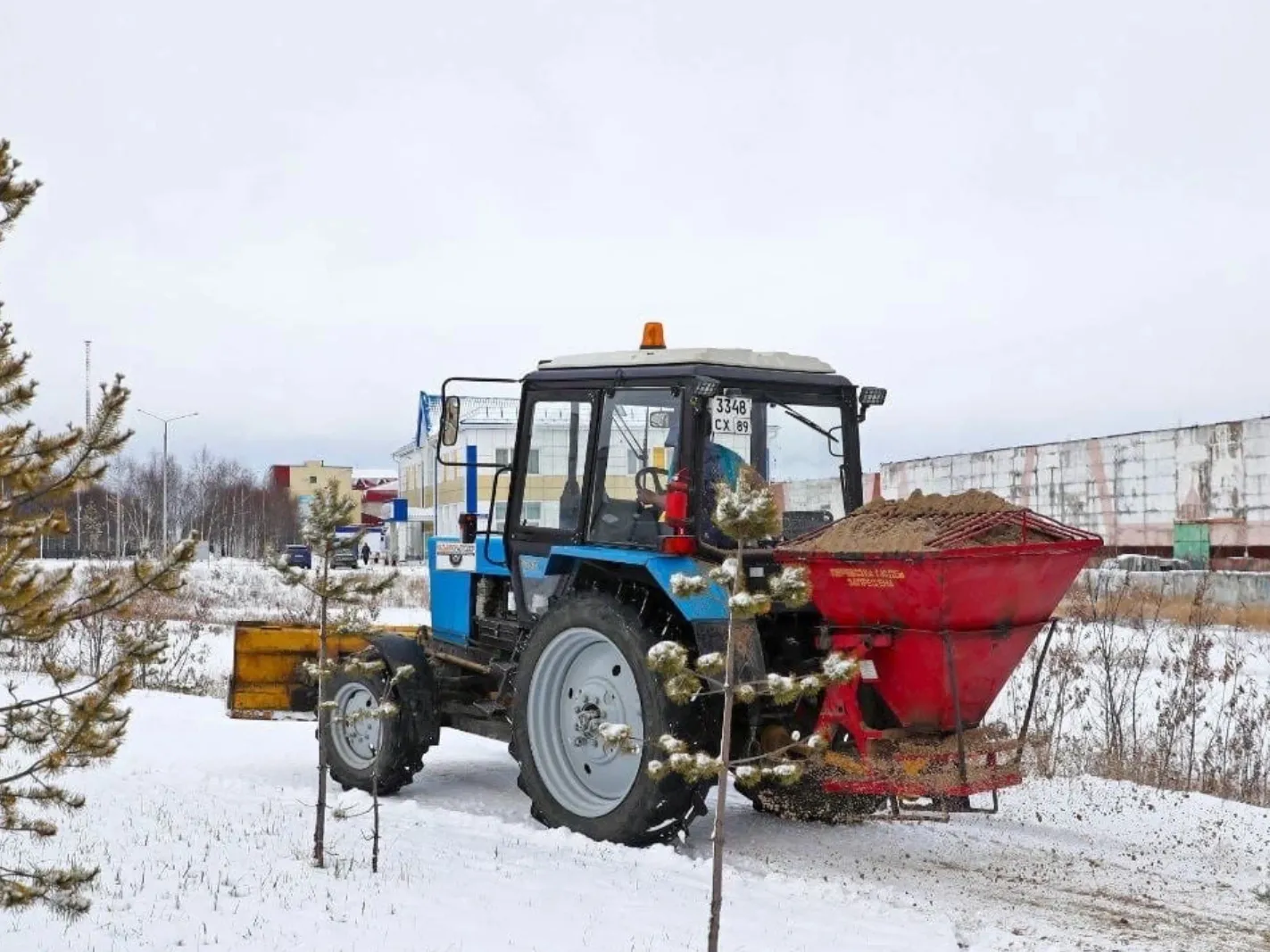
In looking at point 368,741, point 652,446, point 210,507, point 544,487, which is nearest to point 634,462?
point 652,446

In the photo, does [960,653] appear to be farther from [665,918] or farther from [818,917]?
[665,918]

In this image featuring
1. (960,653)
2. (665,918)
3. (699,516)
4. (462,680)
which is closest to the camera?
(665,918)

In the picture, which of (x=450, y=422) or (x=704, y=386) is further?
(x=450, y=422)

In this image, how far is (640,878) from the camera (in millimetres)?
6492

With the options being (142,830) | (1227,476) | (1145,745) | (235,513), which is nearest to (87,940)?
(142,830)

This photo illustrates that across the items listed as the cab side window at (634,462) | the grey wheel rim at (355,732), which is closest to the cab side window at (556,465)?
the cab side window at (634,462)

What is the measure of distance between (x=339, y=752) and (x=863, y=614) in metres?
4.35

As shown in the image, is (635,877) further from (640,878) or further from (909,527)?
(909,527)

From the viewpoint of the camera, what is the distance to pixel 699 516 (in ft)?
23.4

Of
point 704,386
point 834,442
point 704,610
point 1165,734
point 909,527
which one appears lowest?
point 1165,734

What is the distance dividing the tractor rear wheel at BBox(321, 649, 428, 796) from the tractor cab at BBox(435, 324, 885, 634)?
112 centimetres

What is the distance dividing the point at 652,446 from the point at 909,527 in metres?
1.69

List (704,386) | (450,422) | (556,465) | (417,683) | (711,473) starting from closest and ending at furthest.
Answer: (704,386), (711,473), (450,422), (556,465), (417,683)

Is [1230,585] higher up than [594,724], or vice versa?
[1230,585]
